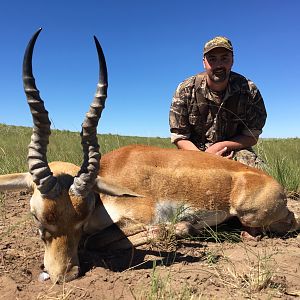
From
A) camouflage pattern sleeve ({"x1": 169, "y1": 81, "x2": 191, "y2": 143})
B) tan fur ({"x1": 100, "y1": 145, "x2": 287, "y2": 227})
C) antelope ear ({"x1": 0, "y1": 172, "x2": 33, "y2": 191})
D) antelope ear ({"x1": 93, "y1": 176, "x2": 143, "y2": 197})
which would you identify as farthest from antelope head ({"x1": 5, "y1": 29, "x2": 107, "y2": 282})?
camouflage pattern sleeve ({"x1": 169, "y1": 81, "x2": 191, "y2": 143})

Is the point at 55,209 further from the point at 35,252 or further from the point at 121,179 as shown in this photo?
the point at 121,179

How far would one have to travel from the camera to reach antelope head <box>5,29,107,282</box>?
3797mm

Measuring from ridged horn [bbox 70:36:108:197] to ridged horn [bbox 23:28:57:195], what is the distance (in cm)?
27

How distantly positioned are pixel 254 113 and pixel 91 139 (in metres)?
4.61

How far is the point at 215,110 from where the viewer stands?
310 inches

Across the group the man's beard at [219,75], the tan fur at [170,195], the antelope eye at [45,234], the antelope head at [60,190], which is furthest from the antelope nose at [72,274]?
the man's beard at [219,75]

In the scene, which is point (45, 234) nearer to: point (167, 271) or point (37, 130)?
point (37, 130)

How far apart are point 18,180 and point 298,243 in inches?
138

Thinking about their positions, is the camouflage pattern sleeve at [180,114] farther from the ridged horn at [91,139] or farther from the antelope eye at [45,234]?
the antelope eye at [45,234]

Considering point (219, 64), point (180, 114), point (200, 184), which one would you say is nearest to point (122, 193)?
point (200, 184)

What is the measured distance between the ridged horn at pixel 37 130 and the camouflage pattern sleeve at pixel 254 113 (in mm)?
4738

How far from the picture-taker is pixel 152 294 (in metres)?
3.09

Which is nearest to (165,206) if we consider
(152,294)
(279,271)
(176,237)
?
(176,237)

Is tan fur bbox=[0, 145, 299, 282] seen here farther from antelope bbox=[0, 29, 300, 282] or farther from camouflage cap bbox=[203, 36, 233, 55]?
camouflage cap bbox=[203, 36, 233, 55]
